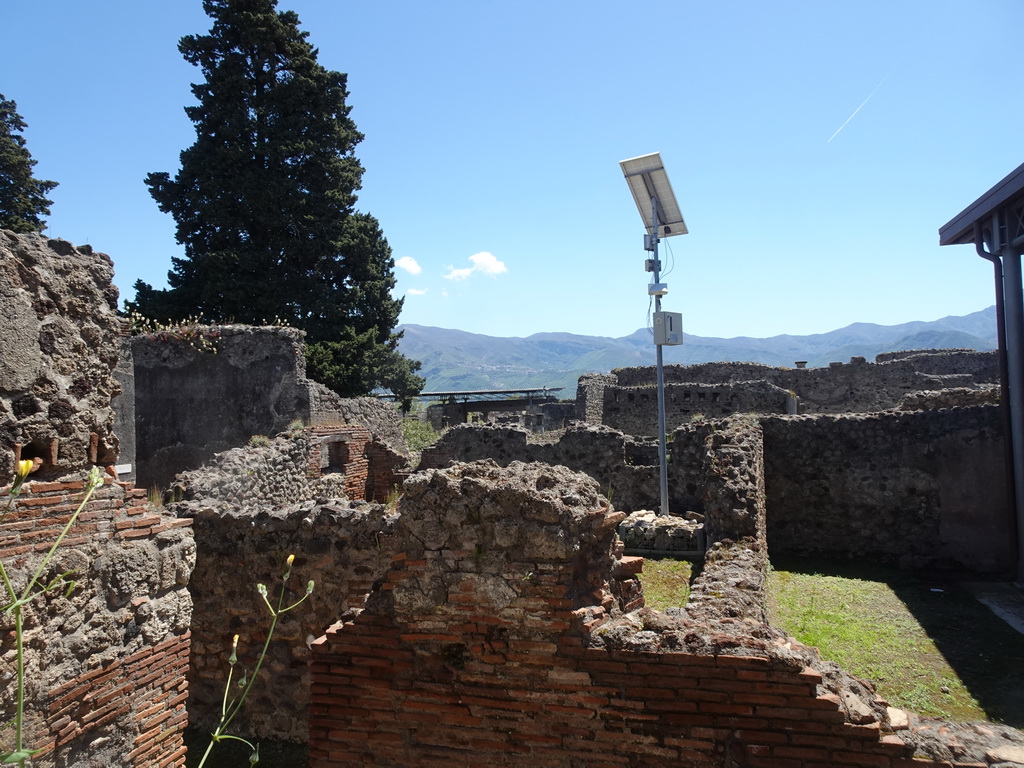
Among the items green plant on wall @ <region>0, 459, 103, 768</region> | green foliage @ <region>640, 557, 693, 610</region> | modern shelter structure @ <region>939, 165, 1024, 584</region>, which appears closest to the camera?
green plant on wall @ <region>0, 459, 103, 768</region>

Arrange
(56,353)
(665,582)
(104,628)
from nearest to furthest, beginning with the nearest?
(56,353) < (104,628) < (665,582)

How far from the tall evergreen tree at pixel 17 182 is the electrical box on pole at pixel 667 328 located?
20.6m

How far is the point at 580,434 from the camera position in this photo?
13.1 m

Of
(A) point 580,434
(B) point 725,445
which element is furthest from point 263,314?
(B) point 725,445

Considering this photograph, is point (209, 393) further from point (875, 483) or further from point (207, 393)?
point (875, 483)

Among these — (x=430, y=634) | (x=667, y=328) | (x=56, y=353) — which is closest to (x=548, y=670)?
(x=430, y=634)

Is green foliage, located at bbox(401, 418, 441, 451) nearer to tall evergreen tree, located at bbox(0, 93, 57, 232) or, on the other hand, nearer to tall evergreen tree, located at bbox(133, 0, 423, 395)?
tall evergreen tree, located at bbox(133, 0, 423, 395)

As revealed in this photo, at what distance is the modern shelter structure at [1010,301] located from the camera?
31.8 feet

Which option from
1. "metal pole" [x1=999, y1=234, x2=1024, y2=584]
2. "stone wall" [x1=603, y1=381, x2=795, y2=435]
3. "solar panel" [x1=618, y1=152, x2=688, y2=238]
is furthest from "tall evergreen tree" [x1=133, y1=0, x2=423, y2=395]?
"metal pole" [x1=999, y1=234, x2=1024, y2=584]

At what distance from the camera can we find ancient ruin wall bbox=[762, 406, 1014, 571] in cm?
1052

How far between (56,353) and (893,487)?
1071 centimetres

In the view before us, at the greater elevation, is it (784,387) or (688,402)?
(784,387)

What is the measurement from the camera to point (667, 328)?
11.5 m

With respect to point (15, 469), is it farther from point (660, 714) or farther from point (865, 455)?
point (865, 455)
